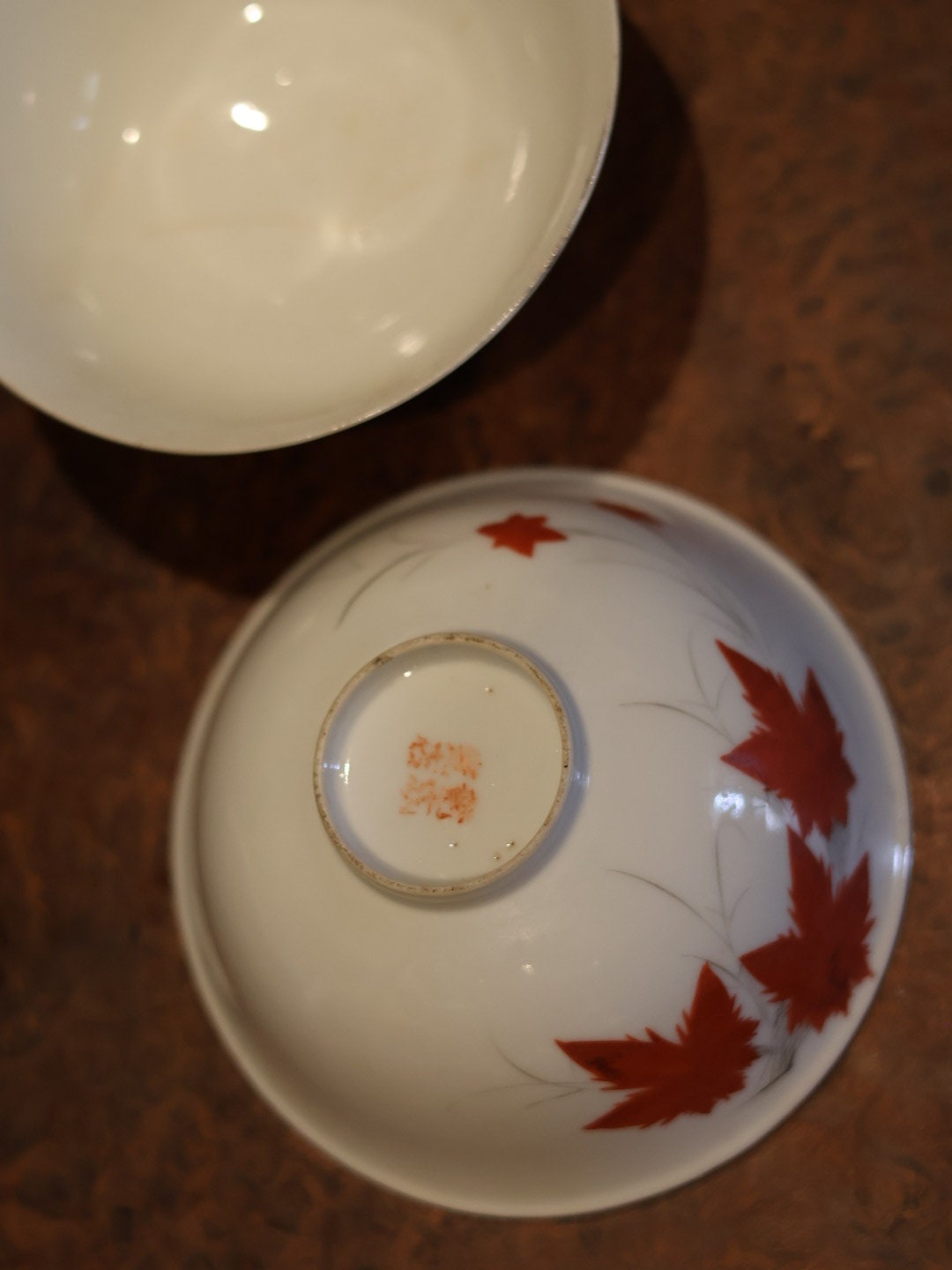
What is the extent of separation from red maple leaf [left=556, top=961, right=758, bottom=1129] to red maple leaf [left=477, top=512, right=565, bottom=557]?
0.87 feet

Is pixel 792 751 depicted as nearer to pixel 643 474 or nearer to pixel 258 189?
pixel 643 474

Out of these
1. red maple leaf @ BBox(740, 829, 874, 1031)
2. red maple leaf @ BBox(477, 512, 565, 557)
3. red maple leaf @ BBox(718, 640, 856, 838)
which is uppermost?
red maple leaf @ BBox(477, 512, 565, 557)

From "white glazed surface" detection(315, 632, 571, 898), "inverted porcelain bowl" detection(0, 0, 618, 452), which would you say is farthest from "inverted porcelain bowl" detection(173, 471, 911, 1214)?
"inverted porcelain bowl" detection(0, 0, 618, 452)

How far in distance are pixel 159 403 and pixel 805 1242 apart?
0.70 metres

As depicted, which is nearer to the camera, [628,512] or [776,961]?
[776,961]

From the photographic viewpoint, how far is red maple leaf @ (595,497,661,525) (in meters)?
0.73

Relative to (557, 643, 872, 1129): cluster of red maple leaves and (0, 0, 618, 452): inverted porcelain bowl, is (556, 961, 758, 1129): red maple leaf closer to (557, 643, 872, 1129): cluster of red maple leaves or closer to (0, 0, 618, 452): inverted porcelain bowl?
(557, 643, 872, 1129): cluster of red maple leaves

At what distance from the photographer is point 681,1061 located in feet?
1.99

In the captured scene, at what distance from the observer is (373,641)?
628 mm

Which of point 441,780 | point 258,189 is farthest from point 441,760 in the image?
point 258,189

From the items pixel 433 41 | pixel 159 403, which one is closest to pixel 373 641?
pixel 159 403

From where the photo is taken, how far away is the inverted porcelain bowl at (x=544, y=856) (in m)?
0.57

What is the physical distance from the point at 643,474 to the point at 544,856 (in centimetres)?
36

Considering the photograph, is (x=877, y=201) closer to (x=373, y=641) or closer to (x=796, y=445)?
(x=796, y=445)
